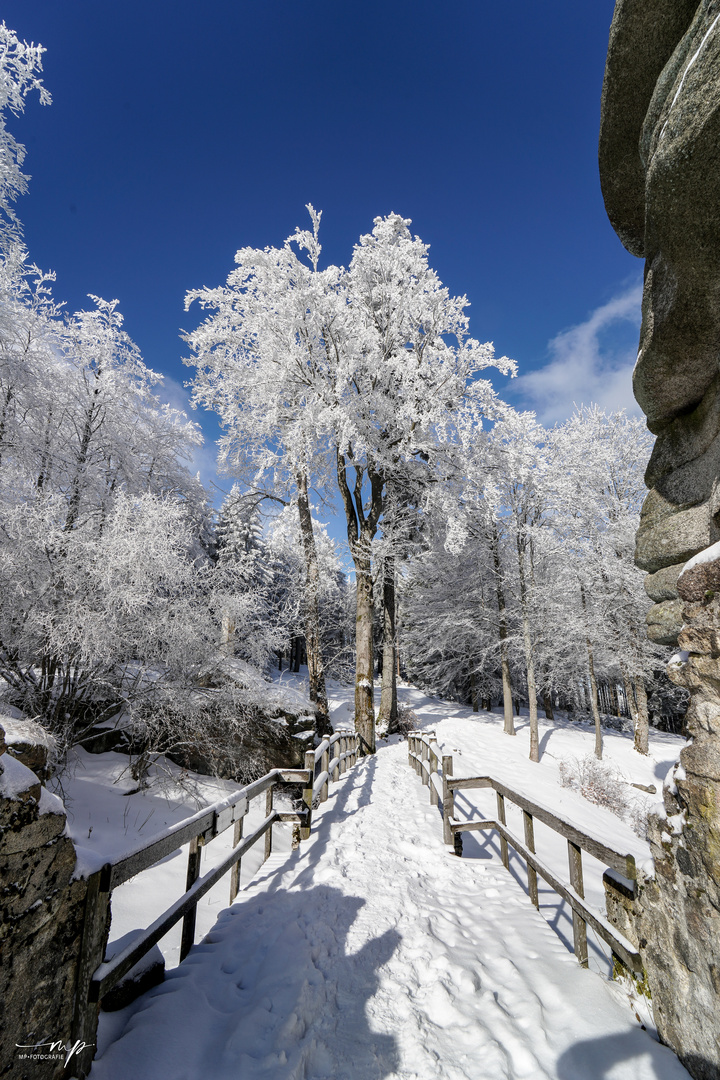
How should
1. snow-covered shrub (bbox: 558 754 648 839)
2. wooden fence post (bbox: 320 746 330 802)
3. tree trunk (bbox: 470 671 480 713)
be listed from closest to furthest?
wooden fence post (bbox: 320 746 330 802), snow-covered shrub (bbox: 558 754 648 839), tree trunk (bbox: 470 671 480 713)

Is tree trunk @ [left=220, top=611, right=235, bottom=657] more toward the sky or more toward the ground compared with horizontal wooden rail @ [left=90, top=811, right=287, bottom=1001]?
more toward the sky

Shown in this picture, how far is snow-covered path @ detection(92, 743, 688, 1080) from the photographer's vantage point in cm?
218

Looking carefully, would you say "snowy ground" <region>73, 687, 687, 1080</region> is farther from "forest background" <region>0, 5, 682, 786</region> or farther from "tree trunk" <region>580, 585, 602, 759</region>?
"tree trunk" <region>580, 585, 602, 759</region>

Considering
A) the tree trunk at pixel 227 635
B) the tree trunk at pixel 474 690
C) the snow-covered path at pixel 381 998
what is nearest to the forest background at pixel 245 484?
the tree trunk at pixel 227 635

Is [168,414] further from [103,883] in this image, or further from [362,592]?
[103,883]

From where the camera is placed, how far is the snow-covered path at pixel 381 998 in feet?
7.16

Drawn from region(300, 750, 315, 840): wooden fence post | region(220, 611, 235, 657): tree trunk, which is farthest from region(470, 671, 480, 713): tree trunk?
region(300, 750, 315, 840): wooden fence post

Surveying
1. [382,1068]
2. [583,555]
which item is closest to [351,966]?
[382,1068]

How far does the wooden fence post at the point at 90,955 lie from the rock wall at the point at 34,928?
26 mm

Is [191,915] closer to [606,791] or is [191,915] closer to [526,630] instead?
[606,791]

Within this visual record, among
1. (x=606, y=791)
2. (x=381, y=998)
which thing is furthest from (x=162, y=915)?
(x=606, y=791)
